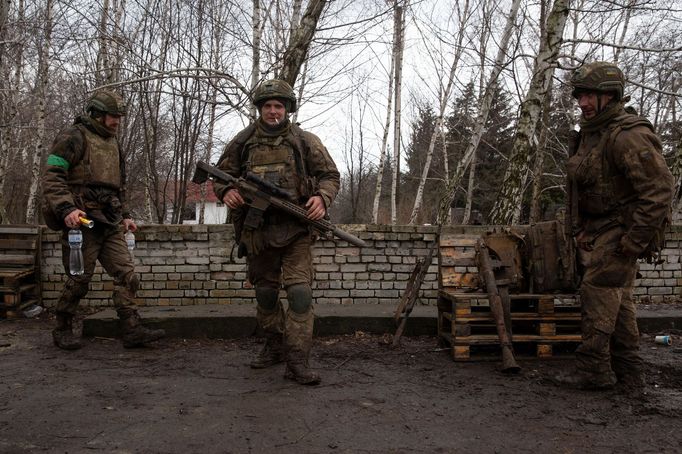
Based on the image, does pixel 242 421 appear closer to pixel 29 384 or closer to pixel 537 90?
pixel 29 384

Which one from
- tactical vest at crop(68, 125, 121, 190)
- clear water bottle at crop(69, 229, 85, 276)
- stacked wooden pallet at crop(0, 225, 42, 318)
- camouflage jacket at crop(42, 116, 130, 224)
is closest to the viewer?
camouflage jacket at crop(42, 116, 130, 224)

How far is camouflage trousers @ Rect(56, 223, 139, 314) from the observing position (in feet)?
14.6

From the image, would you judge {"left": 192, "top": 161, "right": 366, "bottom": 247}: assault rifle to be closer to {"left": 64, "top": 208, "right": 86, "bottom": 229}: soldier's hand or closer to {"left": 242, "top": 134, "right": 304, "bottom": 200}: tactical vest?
{"left": 242, "top": 134, "right": 304, "bottom": 200}: tactical vest

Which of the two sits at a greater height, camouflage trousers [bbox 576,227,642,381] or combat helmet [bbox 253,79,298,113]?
combat helmet [bbox 253,79,298,113]

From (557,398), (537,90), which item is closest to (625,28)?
(537,90)

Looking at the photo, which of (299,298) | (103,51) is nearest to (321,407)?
(299,298)

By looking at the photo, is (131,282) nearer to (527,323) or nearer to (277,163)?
(277,163)

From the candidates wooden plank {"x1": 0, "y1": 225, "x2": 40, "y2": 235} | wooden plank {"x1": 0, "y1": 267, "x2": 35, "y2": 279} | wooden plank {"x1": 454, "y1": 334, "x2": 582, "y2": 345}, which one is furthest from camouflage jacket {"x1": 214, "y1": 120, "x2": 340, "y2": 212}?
wooden plank {"x1": 0, "y1": 225, "x2": 40, "y2": 235}

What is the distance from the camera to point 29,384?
11.6ft

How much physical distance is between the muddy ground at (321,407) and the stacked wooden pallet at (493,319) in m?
0.20

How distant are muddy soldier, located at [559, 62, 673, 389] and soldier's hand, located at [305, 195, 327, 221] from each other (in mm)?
1836

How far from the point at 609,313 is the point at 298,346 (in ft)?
6.98

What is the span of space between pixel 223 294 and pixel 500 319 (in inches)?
133

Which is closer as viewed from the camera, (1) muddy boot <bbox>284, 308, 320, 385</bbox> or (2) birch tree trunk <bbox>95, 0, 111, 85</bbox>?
(1) muddy boot <bbox>284, 308, 320, 385</bbox>
